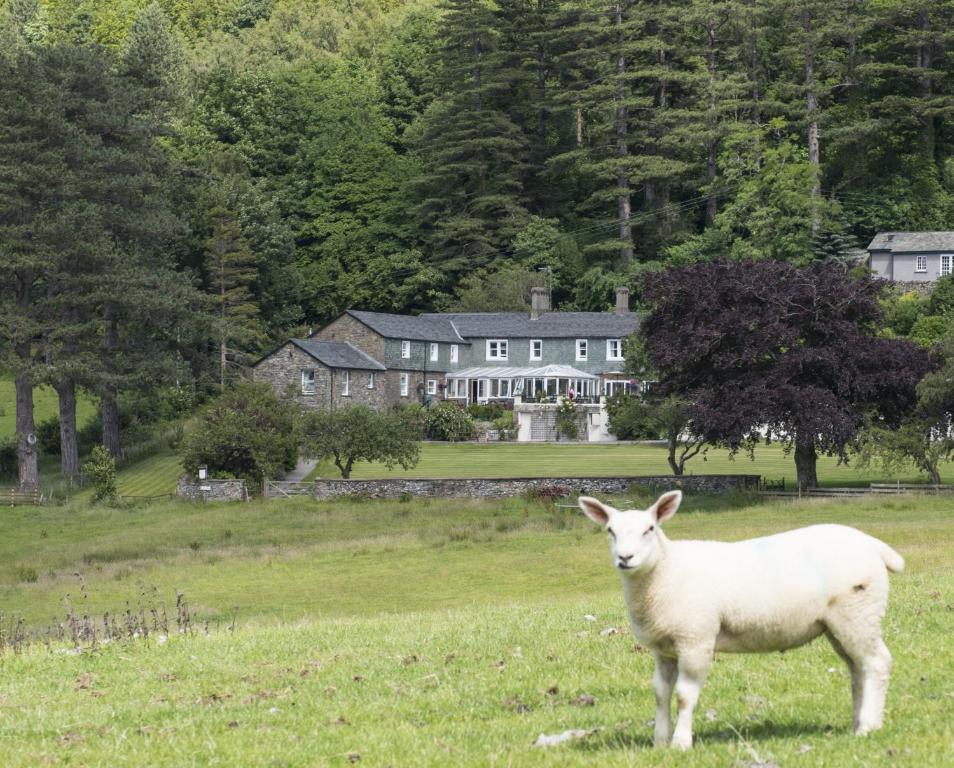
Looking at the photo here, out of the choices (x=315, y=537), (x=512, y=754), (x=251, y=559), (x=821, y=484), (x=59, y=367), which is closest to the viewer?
(x=512, y=754)

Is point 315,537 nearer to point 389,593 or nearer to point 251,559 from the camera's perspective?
point 251,559

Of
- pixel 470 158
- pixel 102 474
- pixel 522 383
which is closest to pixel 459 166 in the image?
pixel 470 158

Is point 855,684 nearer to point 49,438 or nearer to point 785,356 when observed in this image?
point 785,356

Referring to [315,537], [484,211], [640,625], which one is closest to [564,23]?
[484,211]

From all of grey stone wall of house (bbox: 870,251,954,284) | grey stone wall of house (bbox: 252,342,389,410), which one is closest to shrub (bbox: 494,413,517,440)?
grey stone wall of house (bbox: 252,342,389,410)

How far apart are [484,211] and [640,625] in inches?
3957

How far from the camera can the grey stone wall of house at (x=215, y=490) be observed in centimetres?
5950

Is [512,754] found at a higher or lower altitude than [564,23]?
lower

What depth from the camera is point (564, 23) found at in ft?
366

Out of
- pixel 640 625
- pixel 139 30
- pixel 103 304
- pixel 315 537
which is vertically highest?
pixel 139 30

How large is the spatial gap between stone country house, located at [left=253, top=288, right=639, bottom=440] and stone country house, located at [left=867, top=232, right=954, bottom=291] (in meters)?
17.0

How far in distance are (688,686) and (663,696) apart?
280 mm

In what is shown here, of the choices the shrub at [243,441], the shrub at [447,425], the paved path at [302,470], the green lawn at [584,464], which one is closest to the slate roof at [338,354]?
the shrub at [447,425]

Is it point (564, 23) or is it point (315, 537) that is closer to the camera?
point (315, 537)
